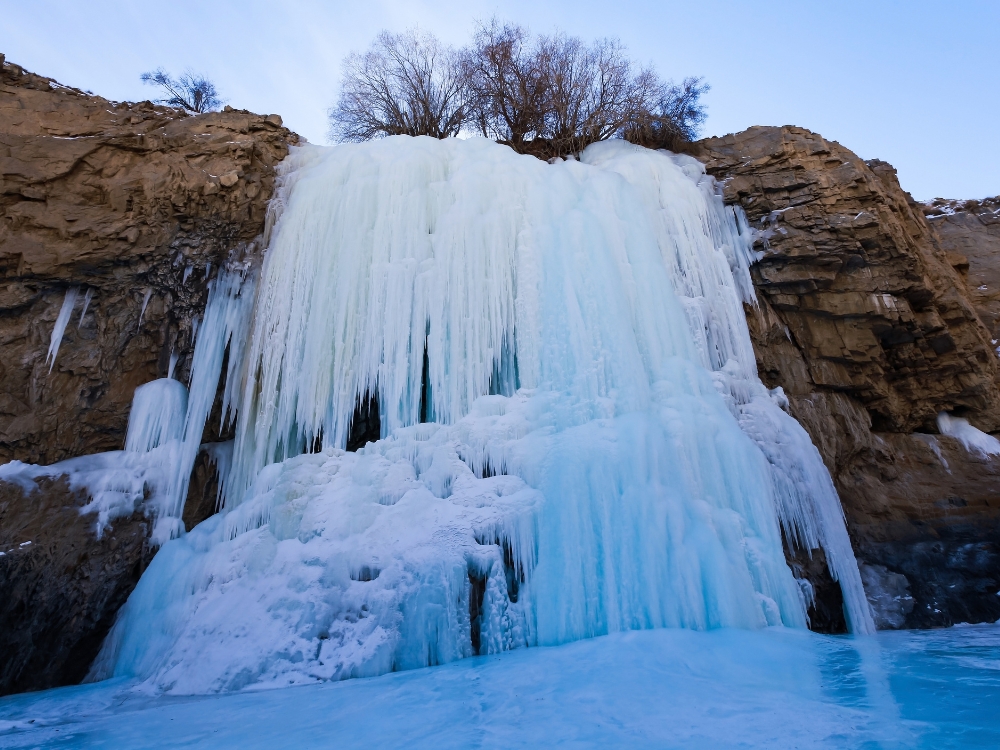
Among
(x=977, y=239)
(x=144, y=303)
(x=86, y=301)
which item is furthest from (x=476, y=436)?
(x=977, y=239)

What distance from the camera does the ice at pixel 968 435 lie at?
7289 mm

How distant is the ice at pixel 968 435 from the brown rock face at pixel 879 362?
10 centimetres

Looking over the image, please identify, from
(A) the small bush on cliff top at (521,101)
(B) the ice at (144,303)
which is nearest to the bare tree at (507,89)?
(A) the small bush on cliff top at (521,101)

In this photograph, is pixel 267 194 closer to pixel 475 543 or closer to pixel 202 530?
pixel 202 530

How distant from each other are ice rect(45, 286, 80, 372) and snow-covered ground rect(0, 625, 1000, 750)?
298 cm

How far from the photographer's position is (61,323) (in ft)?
19.9

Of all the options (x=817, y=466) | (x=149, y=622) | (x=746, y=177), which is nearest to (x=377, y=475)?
(x=149, y=622)

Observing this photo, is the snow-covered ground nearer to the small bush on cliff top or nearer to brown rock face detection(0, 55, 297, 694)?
brown rock face detection(0, 55, 297, 694)

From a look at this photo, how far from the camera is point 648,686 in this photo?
3217 millimetres

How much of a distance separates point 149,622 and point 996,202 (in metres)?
13.3

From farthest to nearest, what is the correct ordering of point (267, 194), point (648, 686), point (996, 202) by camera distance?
point (996, 202)
point (267, 194)
point (648, 686)

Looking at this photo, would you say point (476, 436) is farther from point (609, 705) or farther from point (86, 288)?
point (86, 288)

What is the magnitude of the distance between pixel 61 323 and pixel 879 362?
28.4 ft

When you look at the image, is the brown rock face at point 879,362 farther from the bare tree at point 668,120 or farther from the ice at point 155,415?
the ice at point 155,415
